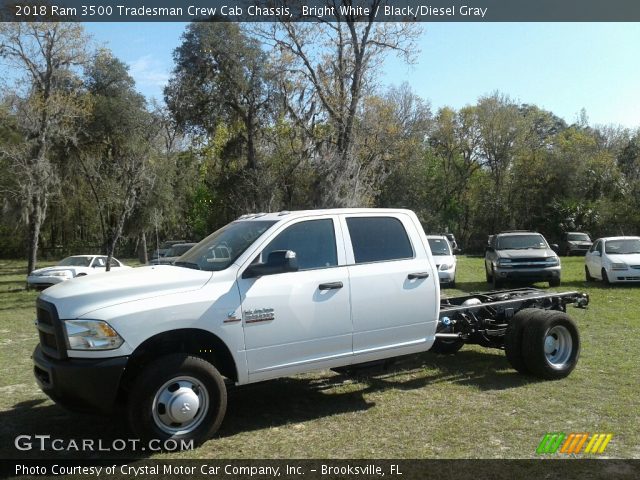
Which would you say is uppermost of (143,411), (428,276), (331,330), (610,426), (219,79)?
(219,79)

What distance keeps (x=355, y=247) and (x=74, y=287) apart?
8.94 feet

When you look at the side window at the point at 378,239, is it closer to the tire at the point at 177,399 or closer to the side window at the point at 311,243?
the side window at the point at 311,243

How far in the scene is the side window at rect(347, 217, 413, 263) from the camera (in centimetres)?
629

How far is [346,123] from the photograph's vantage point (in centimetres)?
2189

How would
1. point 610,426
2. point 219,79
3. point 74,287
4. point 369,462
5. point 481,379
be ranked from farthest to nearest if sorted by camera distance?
point 219,79, point 481,379, point 610,426, point 74,287, point 369,462

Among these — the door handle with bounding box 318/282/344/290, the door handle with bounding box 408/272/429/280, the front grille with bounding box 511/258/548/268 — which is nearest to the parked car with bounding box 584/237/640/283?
the front grille with bounding box 511/258/548/268

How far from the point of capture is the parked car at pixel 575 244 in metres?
40.3

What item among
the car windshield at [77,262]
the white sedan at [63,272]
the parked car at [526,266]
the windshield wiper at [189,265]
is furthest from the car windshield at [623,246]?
the car windshield at [77,262]

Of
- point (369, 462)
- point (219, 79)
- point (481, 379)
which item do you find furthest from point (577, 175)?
point (369, 462)

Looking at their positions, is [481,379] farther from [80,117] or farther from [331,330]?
[80,117]

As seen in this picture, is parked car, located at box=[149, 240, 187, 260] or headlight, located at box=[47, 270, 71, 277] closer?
headlight, located at box=[47, 270, 71, 277]

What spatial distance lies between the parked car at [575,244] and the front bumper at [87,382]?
131ft

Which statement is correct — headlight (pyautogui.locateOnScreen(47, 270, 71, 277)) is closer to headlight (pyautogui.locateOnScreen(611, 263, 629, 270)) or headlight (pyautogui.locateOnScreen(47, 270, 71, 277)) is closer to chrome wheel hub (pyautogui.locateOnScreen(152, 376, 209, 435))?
headlight (pyautogui.locateOnScreen(611, 263, 629, 270))

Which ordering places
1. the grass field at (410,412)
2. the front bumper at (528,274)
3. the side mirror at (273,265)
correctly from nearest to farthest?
the grass field at (410,412), the side mirror at (273,265), the front bumper at (528,274)
